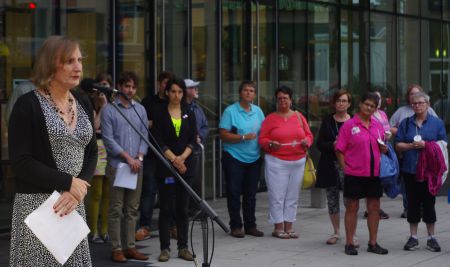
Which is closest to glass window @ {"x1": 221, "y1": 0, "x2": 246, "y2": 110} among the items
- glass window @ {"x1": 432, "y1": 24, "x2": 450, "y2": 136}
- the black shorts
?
the black shorts

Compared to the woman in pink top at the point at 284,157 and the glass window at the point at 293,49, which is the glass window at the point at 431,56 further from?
the woman in pink top at the point at 284,157

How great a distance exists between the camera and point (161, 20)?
541 inches

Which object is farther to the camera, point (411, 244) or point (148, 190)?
point (148, 190)

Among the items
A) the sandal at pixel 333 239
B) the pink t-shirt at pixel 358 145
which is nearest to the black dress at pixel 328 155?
the sandal at pixel 333 239

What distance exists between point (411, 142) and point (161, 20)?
16.7ft

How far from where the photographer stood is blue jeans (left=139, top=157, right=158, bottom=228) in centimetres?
1034

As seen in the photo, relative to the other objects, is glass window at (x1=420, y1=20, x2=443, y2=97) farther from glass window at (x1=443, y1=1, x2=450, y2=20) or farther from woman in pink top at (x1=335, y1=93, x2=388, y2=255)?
woman in pink top at (x1=335, y1=93, x2=388, y2=255)

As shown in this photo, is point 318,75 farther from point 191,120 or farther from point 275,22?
point 191,120

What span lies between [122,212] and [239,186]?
6.74ft

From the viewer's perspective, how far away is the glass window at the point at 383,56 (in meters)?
20.6

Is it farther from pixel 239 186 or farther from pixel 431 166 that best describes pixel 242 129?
pixel 431 166

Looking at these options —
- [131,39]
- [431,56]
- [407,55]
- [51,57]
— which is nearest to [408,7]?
[407,55]

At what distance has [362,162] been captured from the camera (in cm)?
959

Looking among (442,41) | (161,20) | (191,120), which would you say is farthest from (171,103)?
(442,41)
